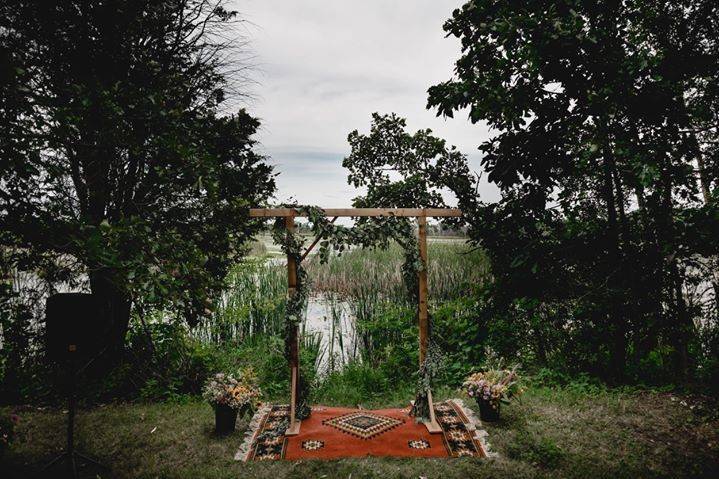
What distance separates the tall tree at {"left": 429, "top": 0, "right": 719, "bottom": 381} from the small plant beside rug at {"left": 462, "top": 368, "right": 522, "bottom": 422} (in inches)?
33.3

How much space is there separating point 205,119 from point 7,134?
100 inches

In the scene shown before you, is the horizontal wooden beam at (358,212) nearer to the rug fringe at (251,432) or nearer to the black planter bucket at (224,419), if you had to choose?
the black planter bucket at (224,419)

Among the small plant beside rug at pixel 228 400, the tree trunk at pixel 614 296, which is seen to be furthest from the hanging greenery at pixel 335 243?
the tree trunk at pixel 614 296

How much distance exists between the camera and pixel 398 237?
4512 millimetres

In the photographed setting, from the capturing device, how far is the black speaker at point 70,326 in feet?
11.0

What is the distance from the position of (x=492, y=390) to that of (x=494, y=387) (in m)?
0.04

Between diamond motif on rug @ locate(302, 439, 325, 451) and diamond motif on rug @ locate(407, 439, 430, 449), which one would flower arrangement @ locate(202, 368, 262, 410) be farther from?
diamond motif on rug @ locate(407, 439, 430, 449)

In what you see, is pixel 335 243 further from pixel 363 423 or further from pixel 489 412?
pixel 489 412

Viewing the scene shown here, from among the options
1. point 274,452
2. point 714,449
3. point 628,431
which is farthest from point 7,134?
point 714,449

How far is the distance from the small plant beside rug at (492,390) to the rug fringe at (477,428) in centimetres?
11

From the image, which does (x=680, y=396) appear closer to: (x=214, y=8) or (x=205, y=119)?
(x=205, y=119)

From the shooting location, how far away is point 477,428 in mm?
4215

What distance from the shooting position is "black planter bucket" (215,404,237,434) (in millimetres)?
4246

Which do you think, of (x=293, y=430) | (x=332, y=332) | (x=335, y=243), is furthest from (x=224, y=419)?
(x=332, y=332)
